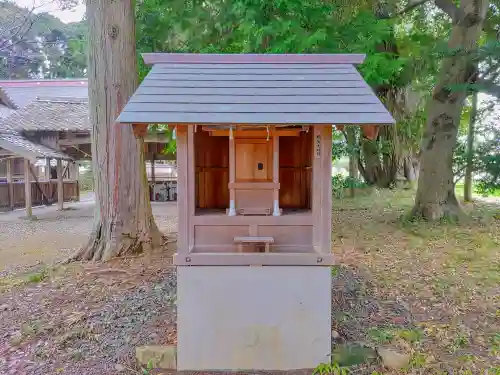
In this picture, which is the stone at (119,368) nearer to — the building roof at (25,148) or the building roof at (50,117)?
the building roof at (25,148)

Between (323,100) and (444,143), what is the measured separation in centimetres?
508

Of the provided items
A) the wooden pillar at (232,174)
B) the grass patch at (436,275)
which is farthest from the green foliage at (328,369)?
the wooden pillar at (232,174)

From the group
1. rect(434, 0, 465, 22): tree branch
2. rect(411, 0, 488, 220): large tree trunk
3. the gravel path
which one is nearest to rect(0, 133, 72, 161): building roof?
the gravel path

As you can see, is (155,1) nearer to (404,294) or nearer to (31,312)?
(31,312)

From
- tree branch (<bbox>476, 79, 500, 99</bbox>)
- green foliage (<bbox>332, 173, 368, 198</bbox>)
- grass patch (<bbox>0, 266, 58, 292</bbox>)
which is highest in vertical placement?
tree branch (<bbox>476, 79, 500, 99</bbox>)

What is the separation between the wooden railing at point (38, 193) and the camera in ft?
45.6

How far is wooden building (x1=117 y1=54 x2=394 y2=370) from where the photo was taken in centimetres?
318

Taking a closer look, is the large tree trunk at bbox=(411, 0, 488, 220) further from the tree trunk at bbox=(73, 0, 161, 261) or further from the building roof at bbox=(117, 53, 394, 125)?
the tree trunk at bbox=(73, 0, 161, 261)

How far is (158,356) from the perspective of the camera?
3504 mm

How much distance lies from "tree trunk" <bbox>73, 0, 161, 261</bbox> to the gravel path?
1.57 meters

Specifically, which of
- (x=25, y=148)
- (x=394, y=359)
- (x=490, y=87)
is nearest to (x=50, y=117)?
(x=25, y=148)

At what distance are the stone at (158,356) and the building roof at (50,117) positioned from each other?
1160 centimetres

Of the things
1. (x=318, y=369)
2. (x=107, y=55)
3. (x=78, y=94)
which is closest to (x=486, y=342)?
(x=318, y=369)

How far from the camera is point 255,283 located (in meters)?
3.27
